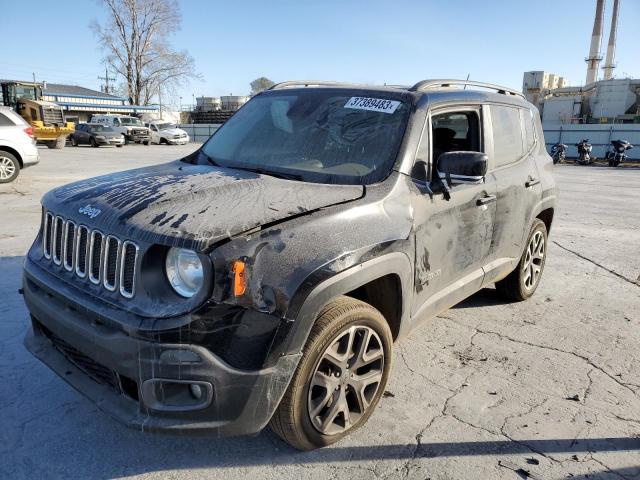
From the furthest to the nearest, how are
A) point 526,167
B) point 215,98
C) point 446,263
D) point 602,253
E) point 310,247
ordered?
point 215,98 < point 602,253 < point 526,167 < point 446,263 < point 310,247

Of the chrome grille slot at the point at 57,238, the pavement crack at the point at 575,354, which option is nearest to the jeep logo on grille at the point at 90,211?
the chrome grille slot at the point at 57,238

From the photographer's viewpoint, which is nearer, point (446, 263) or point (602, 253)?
point (446, 263)

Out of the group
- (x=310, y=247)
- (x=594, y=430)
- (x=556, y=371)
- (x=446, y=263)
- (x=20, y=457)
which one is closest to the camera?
(x=310, y=247)

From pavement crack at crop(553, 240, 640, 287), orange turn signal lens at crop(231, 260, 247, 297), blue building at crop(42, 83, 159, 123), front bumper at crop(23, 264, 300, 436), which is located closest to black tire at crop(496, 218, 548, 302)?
pavement crack at crop(553, 240, 640, 287)

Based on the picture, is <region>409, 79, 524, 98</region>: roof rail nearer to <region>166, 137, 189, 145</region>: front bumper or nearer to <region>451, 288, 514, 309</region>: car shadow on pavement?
<region>451, 288, 514, 309</region>: car shadow on pavement

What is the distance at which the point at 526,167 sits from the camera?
4.27 meters

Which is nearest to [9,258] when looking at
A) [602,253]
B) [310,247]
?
[310,247]

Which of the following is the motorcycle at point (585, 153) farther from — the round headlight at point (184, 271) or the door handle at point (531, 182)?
the round headlight at point (184, 271)

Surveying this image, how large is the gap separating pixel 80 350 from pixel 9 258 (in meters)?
3.96

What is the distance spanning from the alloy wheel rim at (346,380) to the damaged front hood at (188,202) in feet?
2.34

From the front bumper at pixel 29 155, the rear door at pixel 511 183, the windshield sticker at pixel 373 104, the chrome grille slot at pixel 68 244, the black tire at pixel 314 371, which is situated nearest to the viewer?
the black tire at pixel 314 371

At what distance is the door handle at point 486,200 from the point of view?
3453mm

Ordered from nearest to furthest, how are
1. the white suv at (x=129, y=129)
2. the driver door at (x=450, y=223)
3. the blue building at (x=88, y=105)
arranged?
the driver door at (x=450, y=223) < the white suv at (x=129, y=129) < the blue building at (x=88, y=105)

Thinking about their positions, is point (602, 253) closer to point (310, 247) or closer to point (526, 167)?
point (526, 167)
